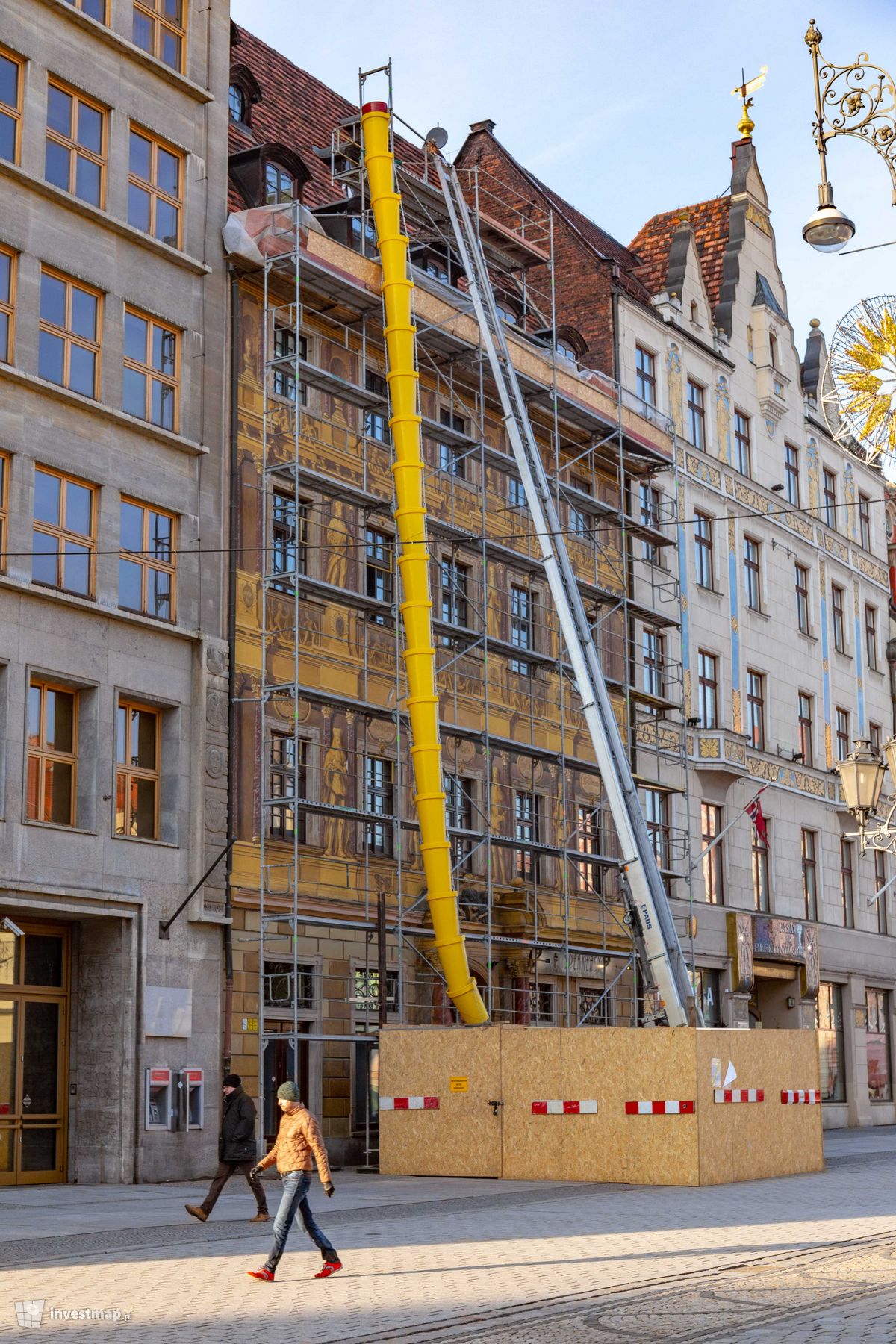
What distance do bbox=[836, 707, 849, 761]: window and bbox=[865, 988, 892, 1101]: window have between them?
21.0 feet

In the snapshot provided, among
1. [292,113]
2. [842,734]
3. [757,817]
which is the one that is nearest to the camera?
[292,113]

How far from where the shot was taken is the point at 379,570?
31.6 metres

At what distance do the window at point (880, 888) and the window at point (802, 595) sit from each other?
22.9ft

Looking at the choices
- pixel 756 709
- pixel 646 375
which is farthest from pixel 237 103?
pixel 756 709

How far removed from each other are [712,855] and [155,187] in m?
21.1

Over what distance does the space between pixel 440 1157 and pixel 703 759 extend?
59.3 feet

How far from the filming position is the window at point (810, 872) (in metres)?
46.9

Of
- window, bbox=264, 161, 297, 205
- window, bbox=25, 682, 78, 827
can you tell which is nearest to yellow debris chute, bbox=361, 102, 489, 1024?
window, bbox=264, 161, 297, 205

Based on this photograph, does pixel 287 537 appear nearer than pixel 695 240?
Yes

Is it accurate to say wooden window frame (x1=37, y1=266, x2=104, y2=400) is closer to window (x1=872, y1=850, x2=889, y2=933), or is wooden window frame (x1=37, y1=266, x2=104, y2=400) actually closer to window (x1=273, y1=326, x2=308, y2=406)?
window (x1=273, y1=326, x2=308, y2=406)

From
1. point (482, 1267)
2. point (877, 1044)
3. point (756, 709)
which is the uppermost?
point (756, 709)

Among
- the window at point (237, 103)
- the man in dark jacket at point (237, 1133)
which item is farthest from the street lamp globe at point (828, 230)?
the window at point (237, 103)

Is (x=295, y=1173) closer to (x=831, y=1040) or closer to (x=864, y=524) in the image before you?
(x=831, y=1040)

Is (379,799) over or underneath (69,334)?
underneath
